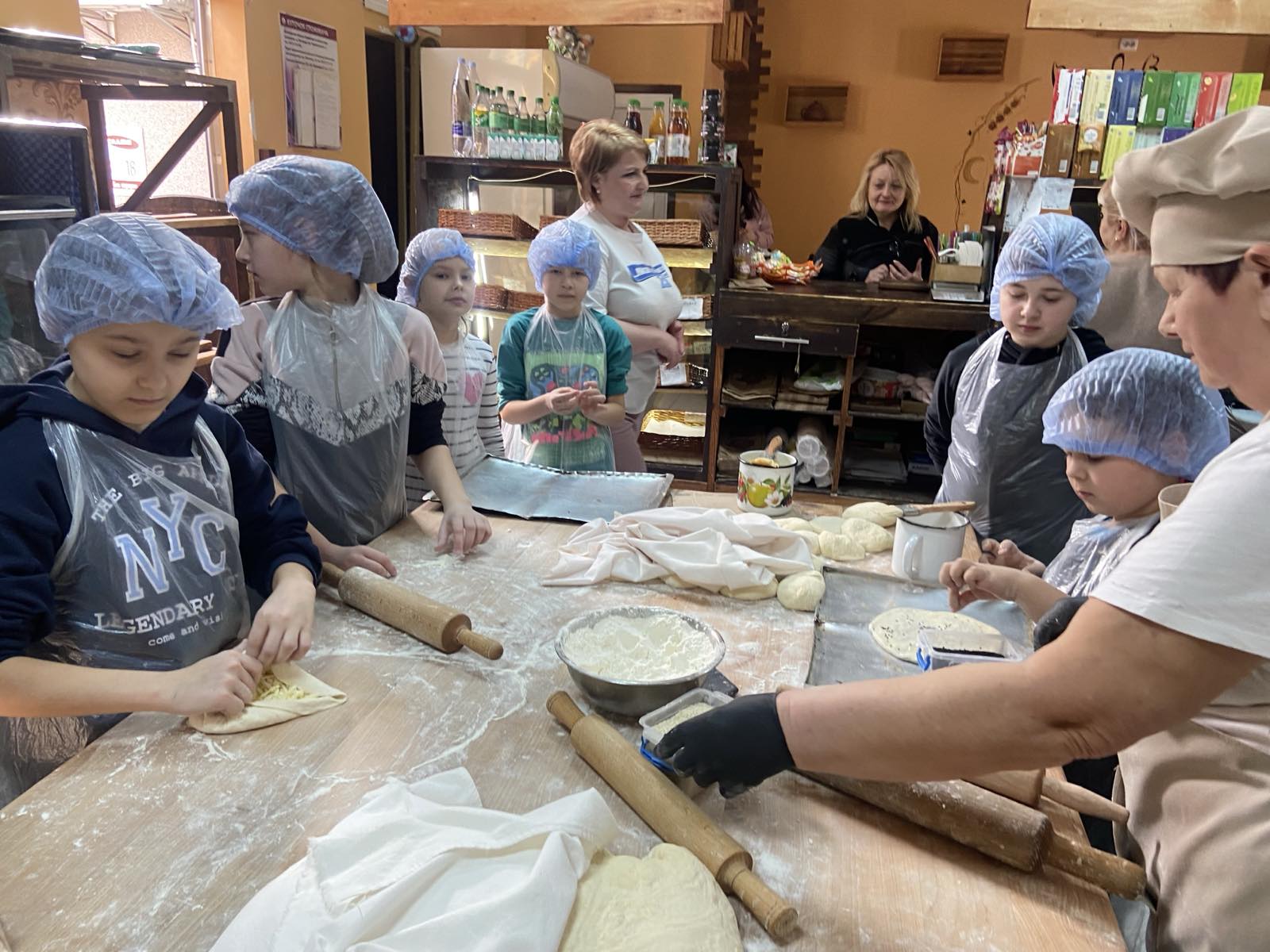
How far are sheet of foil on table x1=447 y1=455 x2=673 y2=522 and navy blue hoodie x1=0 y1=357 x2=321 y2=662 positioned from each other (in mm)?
628

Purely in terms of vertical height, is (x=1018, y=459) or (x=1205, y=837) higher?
(x=1018, y=459)

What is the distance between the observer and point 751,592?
1.50 meters

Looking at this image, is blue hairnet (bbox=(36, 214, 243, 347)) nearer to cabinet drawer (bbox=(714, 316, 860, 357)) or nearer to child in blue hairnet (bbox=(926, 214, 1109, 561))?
child in blue hairnet (bbox=(926, 214, 1109, 561))

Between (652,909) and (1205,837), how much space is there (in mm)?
622

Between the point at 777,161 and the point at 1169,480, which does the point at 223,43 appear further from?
the point at 1169,480

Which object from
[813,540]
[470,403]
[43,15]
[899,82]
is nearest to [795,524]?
[813,540]

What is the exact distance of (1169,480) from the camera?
146 cm

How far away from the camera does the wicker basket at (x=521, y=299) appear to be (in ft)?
12.4

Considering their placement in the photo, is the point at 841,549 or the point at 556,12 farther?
the point at 556,12

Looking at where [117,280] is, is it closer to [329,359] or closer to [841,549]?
[329,359]

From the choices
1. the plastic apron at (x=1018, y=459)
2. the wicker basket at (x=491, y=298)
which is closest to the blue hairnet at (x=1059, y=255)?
the plastic apron at (x=1018, y=459)

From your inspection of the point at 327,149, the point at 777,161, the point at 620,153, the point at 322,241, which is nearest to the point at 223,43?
the point at 327,149

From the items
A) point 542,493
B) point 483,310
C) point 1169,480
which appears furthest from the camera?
point 483,310

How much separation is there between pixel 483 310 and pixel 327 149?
161 centimetres
